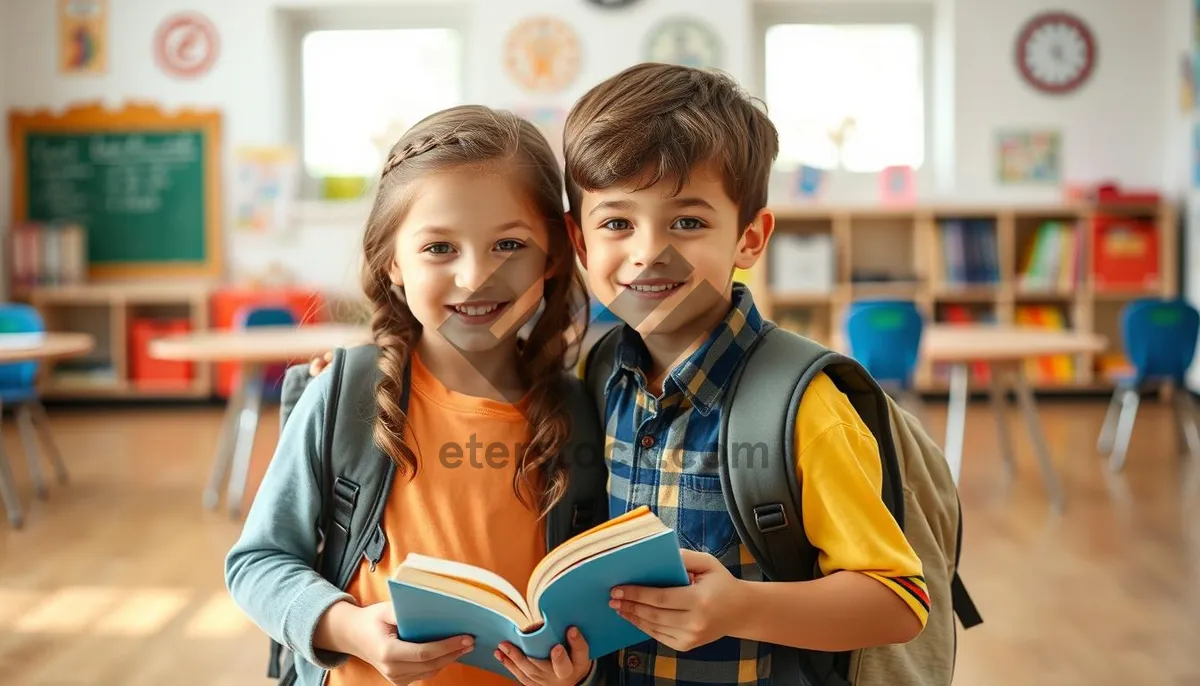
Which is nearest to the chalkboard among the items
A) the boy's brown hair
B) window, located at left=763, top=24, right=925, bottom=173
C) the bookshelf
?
the bookshelf

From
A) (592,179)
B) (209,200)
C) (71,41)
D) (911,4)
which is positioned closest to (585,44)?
(911,4)

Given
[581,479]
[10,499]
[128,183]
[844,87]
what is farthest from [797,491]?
[128,183]

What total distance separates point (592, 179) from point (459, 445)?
1.05 ft

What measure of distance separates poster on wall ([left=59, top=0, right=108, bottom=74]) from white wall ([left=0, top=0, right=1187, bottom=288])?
0.20ft

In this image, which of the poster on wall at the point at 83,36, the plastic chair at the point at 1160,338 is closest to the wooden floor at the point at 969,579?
the plastic chair at the point at 1160,338

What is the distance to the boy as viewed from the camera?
91 centimetres

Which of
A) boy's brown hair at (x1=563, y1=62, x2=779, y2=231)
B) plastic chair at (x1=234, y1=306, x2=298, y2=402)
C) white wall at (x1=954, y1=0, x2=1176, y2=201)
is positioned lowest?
plastic chair at (x1=234, y1=306, x2=298, y2=402)

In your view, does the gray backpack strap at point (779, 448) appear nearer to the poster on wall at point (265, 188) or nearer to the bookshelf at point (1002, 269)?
the bookshelf at point (1002, 269)

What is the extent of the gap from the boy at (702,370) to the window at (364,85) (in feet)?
19.5

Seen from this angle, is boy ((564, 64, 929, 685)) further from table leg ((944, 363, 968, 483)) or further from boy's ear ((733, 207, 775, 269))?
table leg ((944, 363, 968, 483))

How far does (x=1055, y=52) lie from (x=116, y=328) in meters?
6.15

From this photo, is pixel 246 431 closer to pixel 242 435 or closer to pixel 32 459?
pixel 242 435

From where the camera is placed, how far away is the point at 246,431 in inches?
155

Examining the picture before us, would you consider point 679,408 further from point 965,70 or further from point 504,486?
point 965,70
